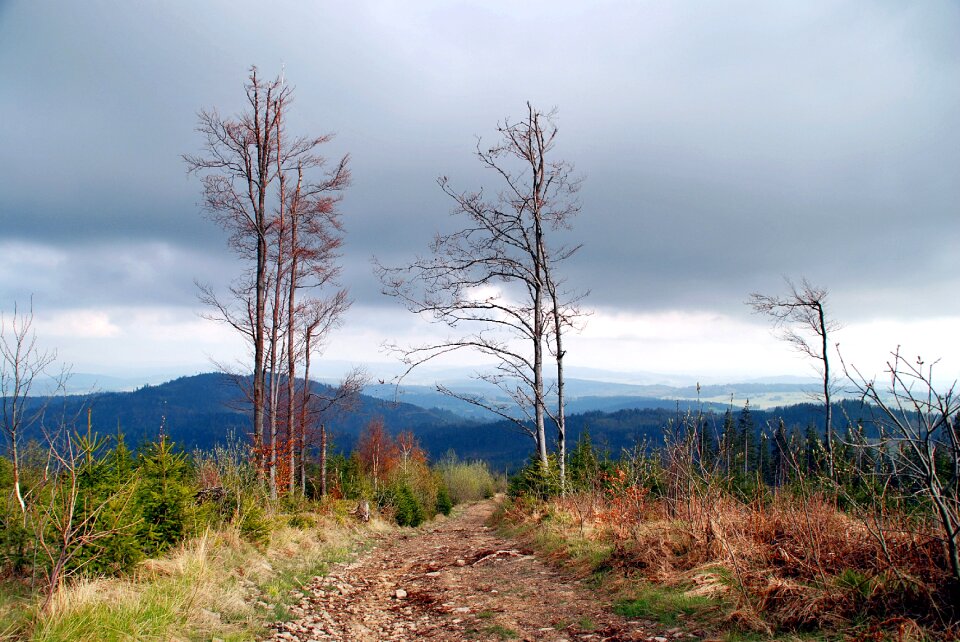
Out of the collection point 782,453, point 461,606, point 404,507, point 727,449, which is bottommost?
point 404,507

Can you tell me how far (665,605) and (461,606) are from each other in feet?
7.26

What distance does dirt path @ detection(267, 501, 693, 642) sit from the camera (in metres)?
4.85

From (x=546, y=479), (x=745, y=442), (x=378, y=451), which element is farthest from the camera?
(x=378, y=451)

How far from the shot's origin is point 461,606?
232 inches

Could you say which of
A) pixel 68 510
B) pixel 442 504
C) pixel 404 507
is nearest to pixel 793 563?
pixel 68 510

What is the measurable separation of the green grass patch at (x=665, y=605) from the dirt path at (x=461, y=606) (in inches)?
5.5

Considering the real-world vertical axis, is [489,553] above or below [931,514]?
below

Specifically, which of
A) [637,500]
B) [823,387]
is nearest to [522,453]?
[823,387]

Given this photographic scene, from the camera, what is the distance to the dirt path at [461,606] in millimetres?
4852

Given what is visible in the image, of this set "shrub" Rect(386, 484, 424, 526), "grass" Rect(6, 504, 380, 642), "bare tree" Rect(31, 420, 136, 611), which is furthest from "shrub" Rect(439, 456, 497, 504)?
"bare tree" Rect(31, 420, 136, 611)

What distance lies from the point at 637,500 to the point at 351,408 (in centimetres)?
1243

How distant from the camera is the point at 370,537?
14172 mm

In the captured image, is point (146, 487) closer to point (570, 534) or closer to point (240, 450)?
point (240, 450)

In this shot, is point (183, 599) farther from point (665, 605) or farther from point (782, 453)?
point (782, 453)
